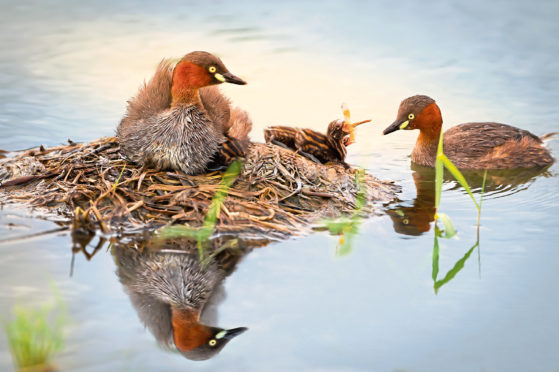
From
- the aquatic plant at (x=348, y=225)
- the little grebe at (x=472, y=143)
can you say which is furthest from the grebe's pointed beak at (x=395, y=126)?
the aquatic plant at (x=348, y=225)

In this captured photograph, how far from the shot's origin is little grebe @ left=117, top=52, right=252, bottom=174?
19.2ft

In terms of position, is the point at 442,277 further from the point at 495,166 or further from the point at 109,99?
the point at 109,99

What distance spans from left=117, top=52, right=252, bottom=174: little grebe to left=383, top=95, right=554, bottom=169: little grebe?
8.74ft

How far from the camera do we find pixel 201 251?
5047 millimetres

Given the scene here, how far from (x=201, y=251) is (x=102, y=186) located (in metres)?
1.27

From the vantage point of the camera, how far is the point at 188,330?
407 centimetres

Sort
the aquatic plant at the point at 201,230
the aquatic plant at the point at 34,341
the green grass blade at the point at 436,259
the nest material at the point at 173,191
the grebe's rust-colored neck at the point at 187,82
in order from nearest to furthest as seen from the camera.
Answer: the aquatic plant at the point at 34,341
the green grass blade at the point at 436,259
the aquatic plant at the point at 201,230
the nest material at the point at 173,191
the grebe's rust-colored neck at the point at 187,82

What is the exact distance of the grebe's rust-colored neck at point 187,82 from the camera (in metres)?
5.82

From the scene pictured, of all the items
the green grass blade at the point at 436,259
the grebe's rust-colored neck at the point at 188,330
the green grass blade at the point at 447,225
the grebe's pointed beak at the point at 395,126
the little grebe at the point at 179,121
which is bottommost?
the green grass blade at the point at 436,259

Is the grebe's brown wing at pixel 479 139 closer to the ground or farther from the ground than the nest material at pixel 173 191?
closer to the ground

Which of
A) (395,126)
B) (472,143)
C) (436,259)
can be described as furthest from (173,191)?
(472,143)

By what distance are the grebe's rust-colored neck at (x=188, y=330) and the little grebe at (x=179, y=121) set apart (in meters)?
1.90

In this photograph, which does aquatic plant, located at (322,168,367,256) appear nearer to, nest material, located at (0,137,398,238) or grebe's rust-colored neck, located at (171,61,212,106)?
nest material, located at (0,137,398,238)

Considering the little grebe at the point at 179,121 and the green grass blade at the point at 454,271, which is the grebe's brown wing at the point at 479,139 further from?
the little grebe at the point at 179,121
